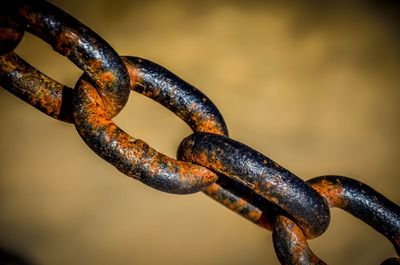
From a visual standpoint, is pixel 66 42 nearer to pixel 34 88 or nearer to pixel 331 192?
pixel 34 88

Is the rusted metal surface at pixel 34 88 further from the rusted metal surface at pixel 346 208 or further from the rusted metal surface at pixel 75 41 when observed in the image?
the rusted metal surface at pixel 346 208

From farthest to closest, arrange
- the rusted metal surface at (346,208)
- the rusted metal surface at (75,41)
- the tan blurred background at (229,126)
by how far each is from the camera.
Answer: the tan blurred background at (229,126) → the rusted metal surface at (346,208) → the rusted metal surface at (75,41)

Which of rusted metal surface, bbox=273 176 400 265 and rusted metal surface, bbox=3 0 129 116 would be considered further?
rusted metal surface, bbox=273 176 400 265

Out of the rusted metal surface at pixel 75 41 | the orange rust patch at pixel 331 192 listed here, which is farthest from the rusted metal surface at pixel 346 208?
the rusted metal surface at pixel 75 41

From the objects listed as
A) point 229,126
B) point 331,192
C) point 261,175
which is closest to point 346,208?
point 331,192

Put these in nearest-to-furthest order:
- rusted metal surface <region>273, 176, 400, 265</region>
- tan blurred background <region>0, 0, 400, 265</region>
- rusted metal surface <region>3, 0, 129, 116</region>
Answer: rusted metal surface <region>3, 0, 129, 116</region>
rusted metal surface <region>273, 176, 400, 265</region>
tan blurred background <region>0, 0, 400, 265</region>

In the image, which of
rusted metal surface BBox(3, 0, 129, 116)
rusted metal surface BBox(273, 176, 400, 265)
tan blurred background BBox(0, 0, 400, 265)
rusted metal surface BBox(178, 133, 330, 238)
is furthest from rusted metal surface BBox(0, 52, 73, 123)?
tan blurred background BBox(0, 0, 400, 265)

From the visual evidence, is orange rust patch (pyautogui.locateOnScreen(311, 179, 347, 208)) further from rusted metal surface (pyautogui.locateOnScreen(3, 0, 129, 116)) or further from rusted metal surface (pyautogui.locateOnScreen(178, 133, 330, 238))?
rusted metal surface (pyautogui.locateOnScreen(3, 0, 129, 116))
